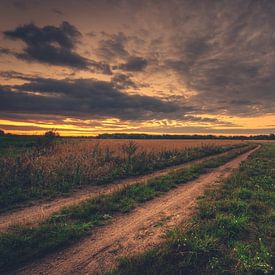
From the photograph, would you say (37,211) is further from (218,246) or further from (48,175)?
(218,246)

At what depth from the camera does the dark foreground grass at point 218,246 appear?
4366 mm

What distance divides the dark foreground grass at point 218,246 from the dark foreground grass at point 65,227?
1.98 meters

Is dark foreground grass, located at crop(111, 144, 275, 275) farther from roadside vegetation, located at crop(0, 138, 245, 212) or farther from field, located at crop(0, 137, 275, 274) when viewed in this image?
roadside vegetation, located at crop(0, 138, 245, 212)

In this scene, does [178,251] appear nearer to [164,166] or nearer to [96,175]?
[96,175]

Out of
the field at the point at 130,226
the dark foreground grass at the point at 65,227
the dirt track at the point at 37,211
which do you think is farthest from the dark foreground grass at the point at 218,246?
the dirt track at the point at 37,211

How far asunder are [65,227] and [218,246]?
398cm

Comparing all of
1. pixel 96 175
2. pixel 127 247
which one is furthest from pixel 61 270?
pixel 96 175

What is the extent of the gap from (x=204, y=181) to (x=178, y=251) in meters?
8.20

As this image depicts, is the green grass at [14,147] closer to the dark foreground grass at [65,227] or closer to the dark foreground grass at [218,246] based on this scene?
the dark foreground grass at [65,227]

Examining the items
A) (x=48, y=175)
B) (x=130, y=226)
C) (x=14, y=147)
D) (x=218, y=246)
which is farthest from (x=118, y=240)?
(x=14, y=147)

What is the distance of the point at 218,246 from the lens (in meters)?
5.13

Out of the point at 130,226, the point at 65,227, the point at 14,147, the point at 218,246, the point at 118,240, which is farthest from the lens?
the point at 14,147

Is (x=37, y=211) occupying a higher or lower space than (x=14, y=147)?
lower

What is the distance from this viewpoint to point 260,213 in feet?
24.1
